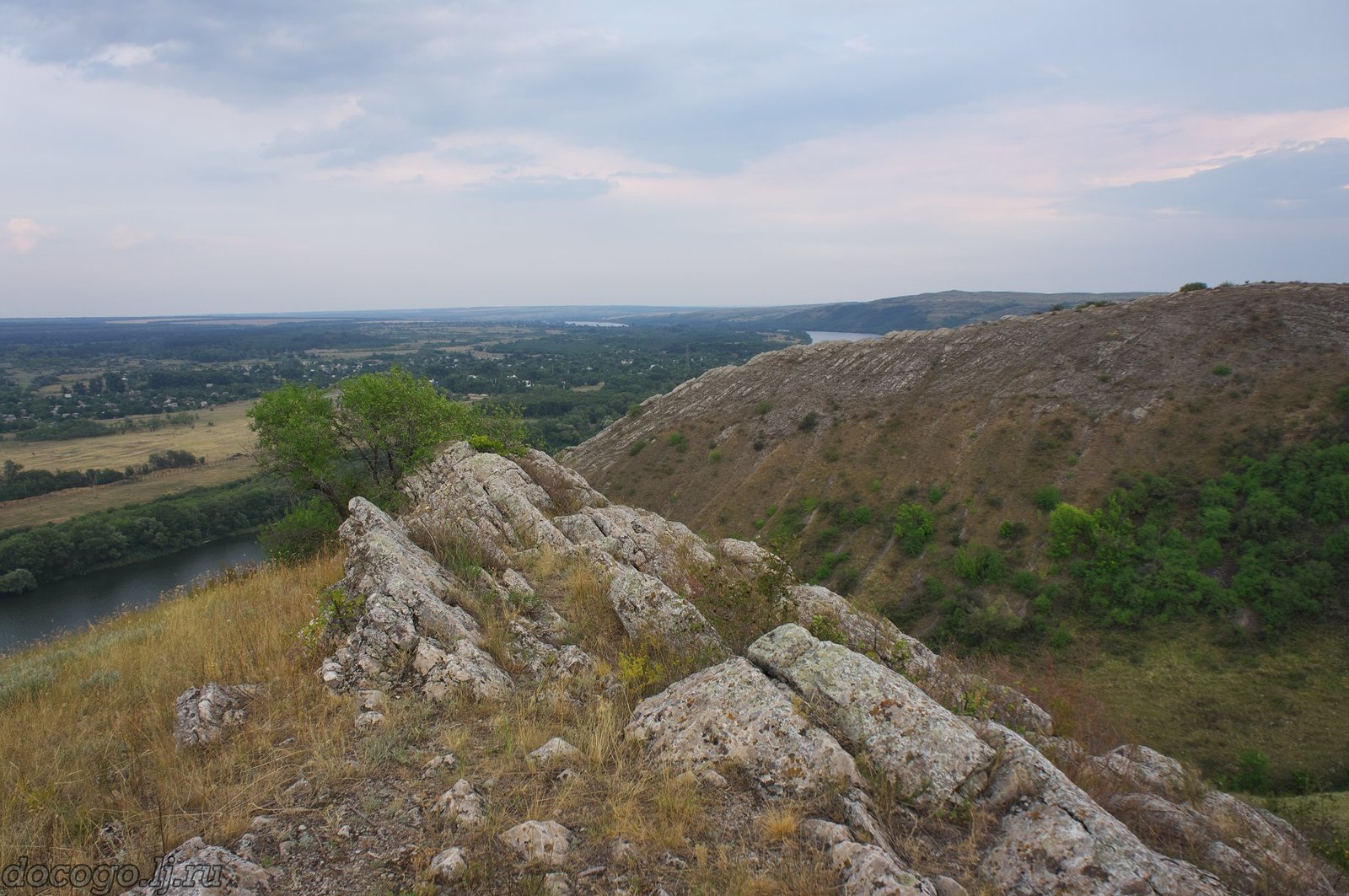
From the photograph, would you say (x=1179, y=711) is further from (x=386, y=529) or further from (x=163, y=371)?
(x=163, y=371)

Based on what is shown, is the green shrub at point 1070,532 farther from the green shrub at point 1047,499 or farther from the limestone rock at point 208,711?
Answer: the limestone rock at point 208,711

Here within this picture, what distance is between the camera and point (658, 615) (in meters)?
7.61

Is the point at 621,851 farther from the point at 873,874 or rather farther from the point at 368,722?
the point at 368,722

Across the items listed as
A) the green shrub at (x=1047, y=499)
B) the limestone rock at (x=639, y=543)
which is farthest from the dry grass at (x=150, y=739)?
the green shrub at (x=1047, y=499)

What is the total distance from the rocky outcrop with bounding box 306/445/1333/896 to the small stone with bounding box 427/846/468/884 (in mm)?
14

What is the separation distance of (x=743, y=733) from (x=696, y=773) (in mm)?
551

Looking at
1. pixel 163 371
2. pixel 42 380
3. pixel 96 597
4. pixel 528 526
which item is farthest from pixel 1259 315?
pixel 42 380

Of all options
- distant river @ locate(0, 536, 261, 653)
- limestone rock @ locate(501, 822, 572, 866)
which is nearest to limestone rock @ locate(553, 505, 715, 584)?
limestone rock @ locate(501, 822, 572, 866)

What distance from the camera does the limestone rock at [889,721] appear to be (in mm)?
5074

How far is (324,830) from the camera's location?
434 centimetres

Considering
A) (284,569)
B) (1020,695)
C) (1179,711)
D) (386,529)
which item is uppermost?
(386,529)

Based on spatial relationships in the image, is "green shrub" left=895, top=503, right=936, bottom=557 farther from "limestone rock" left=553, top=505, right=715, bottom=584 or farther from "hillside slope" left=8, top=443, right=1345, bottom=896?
"hillside slope" left=8, top=443, right=1345, bottom=896

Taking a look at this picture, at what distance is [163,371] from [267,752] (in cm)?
23779

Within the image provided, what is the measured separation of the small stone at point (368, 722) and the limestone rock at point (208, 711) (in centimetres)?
110
